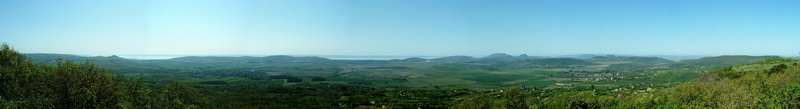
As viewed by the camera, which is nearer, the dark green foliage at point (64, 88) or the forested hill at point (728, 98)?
the dark green foliage at point (64, 88)

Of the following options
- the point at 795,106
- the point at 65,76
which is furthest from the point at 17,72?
the point at 795,106

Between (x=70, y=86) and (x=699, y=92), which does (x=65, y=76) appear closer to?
(x=70, y=86)

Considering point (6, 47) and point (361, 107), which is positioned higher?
point (6, 47)

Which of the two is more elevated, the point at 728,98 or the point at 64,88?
the point at 64,88

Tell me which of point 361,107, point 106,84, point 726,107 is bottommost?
point 361,107

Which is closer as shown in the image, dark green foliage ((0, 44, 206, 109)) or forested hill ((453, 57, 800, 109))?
dark green foliage ((0, 44, 206, 109))

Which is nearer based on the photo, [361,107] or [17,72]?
[17,72]

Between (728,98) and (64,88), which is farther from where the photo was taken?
(728,98)

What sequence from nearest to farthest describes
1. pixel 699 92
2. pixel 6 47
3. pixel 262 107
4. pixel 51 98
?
pixel 51 98 < pixel 6 47 < pixel 699 92 < pixel 262 107

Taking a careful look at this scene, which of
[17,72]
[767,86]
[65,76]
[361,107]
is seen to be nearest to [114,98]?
[65,76]

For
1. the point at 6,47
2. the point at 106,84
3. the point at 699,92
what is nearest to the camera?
the point at 106,84
